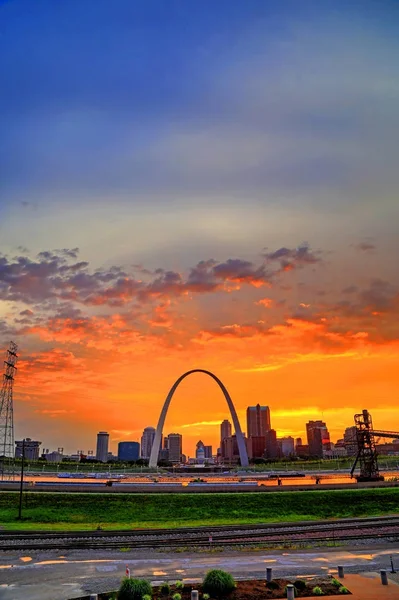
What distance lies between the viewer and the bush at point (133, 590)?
55.1 feet

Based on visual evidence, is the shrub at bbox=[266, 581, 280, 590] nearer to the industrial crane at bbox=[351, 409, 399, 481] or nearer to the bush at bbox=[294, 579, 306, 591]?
the bush at bbox=[294, 579, 306, 591]

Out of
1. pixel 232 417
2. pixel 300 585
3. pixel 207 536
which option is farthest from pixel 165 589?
pixel 232 417

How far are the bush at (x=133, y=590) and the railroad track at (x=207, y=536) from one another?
35.7 ft

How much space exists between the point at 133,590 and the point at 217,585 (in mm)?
3049

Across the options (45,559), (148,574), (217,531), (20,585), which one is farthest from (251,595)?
(217,531)

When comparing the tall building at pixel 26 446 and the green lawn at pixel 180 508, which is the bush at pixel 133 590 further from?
the tall building at pixel 26 446

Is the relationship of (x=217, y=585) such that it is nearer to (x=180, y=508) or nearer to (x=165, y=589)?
(x=165, y=589)

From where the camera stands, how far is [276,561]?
23438 millimetres

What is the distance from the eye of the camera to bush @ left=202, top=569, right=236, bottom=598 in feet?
57.3

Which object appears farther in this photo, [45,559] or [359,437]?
[359,437]

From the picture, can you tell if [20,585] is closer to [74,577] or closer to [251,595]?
[74,577]

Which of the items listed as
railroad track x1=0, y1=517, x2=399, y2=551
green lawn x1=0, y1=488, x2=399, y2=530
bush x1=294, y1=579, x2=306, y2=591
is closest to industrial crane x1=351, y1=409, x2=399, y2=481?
green lawn x1=0, y1=488, x2=399, y2=530

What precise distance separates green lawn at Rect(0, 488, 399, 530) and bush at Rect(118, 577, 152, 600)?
19.4m

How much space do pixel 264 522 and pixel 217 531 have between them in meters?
6.47
